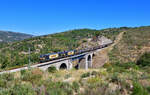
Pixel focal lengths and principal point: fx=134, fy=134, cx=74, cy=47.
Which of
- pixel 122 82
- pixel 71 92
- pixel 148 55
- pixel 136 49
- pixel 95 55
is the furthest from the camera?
pixel 95 55

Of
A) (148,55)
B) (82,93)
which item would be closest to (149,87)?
(82,93)

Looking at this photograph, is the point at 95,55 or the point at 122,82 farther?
the point at 95,55

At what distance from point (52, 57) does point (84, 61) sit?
51.9 ft

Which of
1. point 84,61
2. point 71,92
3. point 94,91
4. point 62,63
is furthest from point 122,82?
point 84,61

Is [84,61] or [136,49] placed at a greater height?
[136,49]

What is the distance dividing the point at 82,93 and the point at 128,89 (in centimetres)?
314

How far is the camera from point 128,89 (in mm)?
8281

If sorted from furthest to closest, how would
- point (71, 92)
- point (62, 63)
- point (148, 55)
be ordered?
point (148, 55) → point (62, 63) → point (71, 92)

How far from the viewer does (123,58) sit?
48.8m

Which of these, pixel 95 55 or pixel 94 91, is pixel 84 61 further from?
pixel 94 91

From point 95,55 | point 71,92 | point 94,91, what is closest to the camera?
point 94,91

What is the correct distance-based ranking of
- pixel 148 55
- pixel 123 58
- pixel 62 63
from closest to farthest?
pixel 62 63
pixel 148 55
pixel 123 58

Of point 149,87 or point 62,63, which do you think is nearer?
point 149,87

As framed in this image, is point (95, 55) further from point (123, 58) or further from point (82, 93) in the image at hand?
point (82, 93)
